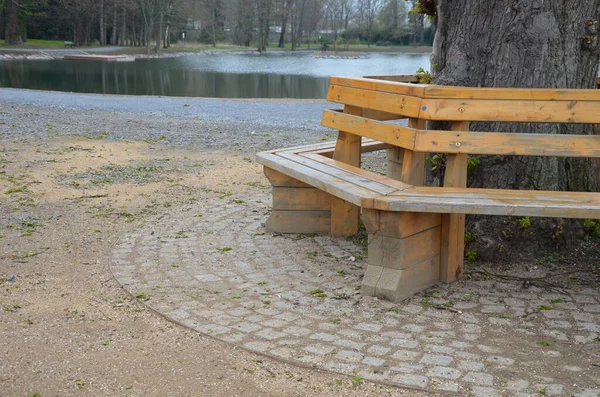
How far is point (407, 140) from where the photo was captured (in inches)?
175

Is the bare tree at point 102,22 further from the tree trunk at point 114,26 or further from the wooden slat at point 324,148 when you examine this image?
the wooden slat at point 324,148

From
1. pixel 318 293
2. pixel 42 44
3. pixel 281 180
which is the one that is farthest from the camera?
pixel 42 44

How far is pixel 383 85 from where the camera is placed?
15.5 ft

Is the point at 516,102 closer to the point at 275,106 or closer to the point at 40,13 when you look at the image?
the point at 275,106

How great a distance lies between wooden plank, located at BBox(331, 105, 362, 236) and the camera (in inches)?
212

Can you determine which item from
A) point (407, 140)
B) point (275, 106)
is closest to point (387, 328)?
point (407, 140)

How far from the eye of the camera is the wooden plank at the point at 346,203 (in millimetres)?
5391

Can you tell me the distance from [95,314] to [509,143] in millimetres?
2622

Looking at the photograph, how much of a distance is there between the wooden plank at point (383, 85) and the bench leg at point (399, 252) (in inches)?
29.8

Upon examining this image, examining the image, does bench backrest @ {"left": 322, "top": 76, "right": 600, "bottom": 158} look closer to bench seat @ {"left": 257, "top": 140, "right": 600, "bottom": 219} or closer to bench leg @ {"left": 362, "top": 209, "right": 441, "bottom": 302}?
bench seat @ {"left": 257, "top": 140, "right": 600, "bottom": 219}

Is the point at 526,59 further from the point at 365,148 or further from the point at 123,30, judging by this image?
the point at 123,30

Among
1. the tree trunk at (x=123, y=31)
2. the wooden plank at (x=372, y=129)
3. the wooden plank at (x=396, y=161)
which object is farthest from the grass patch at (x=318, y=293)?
the tree trunk at (x=123, y=31)

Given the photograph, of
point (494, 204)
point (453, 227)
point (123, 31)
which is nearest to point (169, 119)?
point (453, 227)

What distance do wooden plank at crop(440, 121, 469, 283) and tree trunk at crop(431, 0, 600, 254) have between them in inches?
17.7
